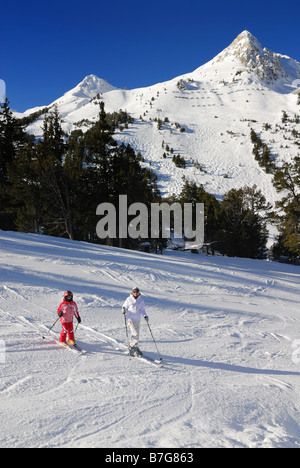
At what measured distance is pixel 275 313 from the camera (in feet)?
38.7

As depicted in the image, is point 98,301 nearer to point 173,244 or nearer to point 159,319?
point 159,319

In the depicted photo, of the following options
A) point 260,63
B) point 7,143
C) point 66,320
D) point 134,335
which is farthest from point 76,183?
point 260,63

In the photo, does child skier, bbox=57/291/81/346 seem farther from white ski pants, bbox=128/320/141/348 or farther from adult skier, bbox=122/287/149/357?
white ski pants, bbox=128/320/141/348

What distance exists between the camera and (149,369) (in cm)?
633

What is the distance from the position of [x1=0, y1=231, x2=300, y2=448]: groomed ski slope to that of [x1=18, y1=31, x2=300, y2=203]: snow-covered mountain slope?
4511cm

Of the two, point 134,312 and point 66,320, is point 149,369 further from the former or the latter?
point 66,320

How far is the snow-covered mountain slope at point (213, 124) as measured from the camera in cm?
6581

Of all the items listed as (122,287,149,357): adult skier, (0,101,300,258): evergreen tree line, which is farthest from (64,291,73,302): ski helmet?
(0,101,300,258): evergreen tree line

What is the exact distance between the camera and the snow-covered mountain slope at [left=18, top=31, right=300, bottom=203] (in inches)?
2591

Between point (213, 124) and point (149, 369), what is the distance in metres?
99.9

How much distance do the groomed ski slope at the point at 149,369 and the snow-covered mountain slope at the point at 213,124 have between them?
45113 millimetres

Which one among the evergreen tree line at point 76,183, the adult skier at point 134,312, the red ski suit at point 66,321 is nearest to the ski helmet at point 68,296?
the red ski suit at point 66,321

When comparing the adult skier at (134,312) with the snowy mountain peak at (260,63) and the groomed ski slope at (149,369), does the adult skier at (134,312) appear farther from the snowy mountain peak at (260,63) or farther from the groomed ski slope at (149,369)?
the snowy mountain peak at (260,63)

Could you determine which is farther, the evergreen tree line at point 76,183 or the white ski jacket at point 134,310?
the evergreen tree line at point 76,183
